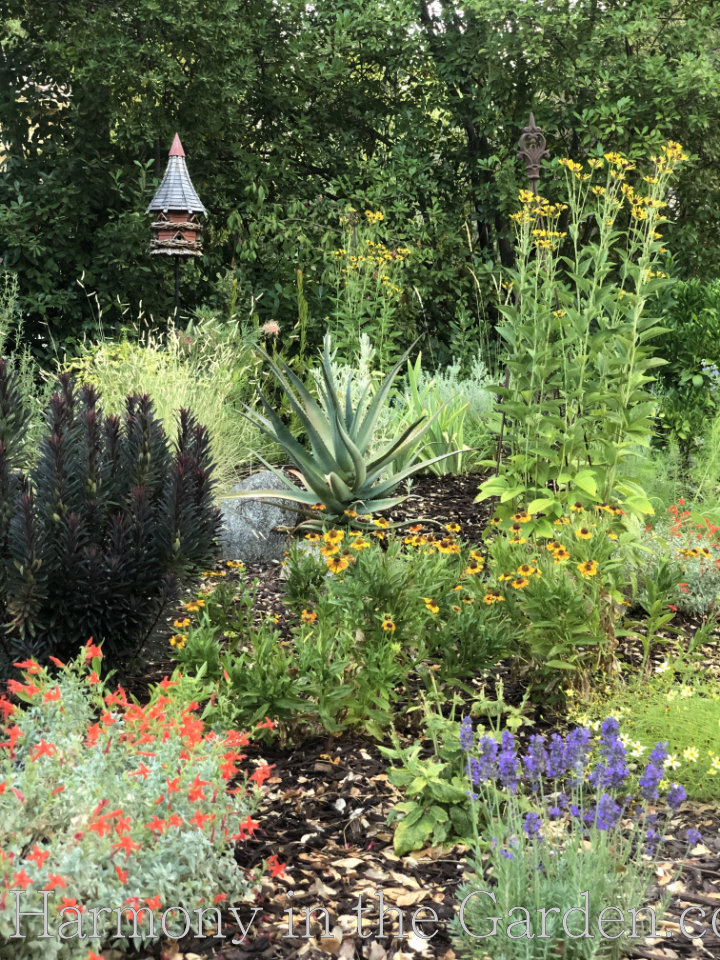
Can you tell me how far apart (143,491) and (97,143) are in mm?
6402

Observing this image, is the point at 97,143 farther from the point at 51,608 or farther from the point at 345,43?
the point at 51,608

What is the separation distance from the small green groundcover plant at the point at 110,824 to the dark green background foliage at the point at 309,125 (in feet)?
20.4

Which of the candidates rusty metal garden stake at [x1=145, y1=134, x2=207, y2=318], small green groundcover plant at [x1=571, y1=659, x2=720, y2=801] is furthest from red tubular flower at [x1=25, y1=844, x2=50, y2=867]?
rusty metal garden stake at [x1=145, y1=134, x2=207, y2=318]

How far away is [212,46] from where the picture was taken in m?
8.10

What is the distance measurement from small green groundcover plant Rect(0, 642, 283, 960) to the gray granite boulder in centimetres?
241

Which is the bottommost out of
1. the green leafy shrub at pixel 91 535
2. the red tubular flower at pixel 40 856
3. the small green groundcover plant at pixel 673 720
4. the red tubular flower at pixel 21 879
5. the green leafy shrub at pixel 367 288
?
the small green groundcover plant at pixel 673 720

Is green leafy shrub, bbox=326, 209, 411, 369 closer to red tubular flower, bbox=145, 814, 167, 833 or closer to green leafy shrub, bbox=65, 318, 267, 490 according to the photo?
green leafy shrub, bbox=65, 318, 267, 490

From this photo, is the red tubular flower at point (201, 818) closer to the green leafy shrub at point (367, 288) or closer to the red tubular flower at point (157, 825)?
the red tubular flower at point (157, 825)

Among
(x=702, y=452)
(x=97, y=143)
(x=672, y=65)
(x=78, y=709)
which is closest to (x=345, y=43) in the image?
(x=97, y=143)

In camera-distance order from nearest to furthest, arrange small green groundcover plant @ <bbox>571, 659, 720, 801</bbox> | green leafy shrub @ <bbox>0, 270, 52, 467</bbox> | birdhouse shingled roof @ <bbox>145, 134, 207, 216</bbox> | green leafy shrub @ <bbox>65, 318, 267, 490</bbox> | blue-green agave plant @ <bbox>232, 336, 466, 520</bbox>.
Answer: small green groundcover plant @ <bbox>571, 659, 720, 801</bbox> → green leafy shrub @ <bbox>0, 270, 52, 467</bbox> → blue-green agave plant @ <bbox>232, 336, 466, 520</bbox> → green leafy shrub @ <bbox>65, 318, 267, 490</bbox> → birdhouse shingled roof @ <bbox>145, 134, 207, 216</bbox>

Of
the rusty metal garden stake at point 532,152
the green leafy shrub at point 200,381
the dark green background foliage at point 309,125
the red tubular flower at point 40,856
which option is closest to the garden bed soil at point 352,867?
the red tubular flower at point 40,856

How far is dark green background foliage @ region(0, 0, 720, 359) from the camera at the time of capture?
8125mm

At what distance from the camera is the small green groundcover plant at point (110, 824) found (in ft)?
6.15

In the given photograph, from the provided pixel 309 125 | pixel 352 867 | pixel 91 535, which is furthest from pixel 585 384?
pixel 309 125
